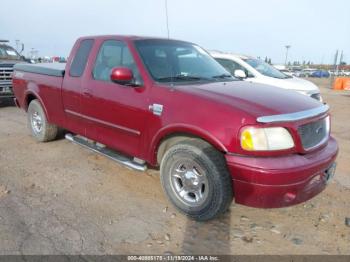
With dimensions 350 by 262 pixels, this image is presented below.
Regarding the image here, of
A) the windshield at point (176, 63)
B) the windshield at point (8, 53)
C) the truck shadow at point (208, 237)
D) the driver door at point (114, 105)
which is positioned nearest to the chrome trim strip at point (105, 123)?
the driver door at point (114, 105)

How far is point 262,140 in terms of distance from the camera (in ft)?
10.9

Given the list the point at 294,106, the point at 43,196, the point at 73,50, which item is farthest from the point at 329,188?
the point at 73,50

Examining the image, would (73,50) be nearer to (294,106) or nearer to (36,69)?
(36,69)

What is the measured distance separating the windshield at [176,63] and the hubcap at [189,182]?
3.43ft

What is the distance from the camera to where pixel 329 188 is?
482 cm

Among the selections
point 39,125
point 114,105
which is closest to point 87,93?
point 114,105

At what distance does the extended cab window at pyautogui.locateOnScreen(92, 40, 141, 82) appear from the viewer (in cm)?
455

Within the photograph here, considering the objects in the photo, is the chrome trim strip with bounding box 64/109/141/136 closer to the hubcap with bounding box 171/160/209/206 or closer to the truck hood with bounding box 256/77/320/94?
the hubcap with bounding box 171/160/209/206

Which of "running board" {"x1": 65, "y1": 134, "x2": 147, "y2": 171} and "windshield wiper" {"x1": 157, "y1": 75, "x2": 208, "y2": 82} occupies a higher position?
"windshield wiper" {"x1": 157, "y1": 75, "x2": 208, "y2": 82}

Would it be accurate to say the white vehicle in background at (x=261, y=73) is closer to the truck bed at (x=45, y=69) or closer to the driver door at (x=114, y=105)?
the truck bed at (x=45, y=69)

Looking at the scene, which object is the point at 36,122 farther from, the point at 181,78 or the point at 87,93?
the point at 181,78

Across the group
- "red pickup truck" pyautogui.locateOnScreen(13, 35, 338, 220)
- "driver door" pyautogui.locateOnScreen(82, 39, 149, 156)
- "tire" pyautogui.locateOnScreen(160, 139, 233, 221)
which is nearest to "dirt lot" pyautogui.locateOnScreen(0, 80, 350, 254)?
"tire" pyautogui.locateOnScreen(160, 139, 233, 221)

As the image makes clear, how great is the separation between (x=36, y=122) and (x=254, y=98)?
4.34 metres

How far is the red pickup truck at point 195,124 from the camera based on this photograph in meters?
3.35
